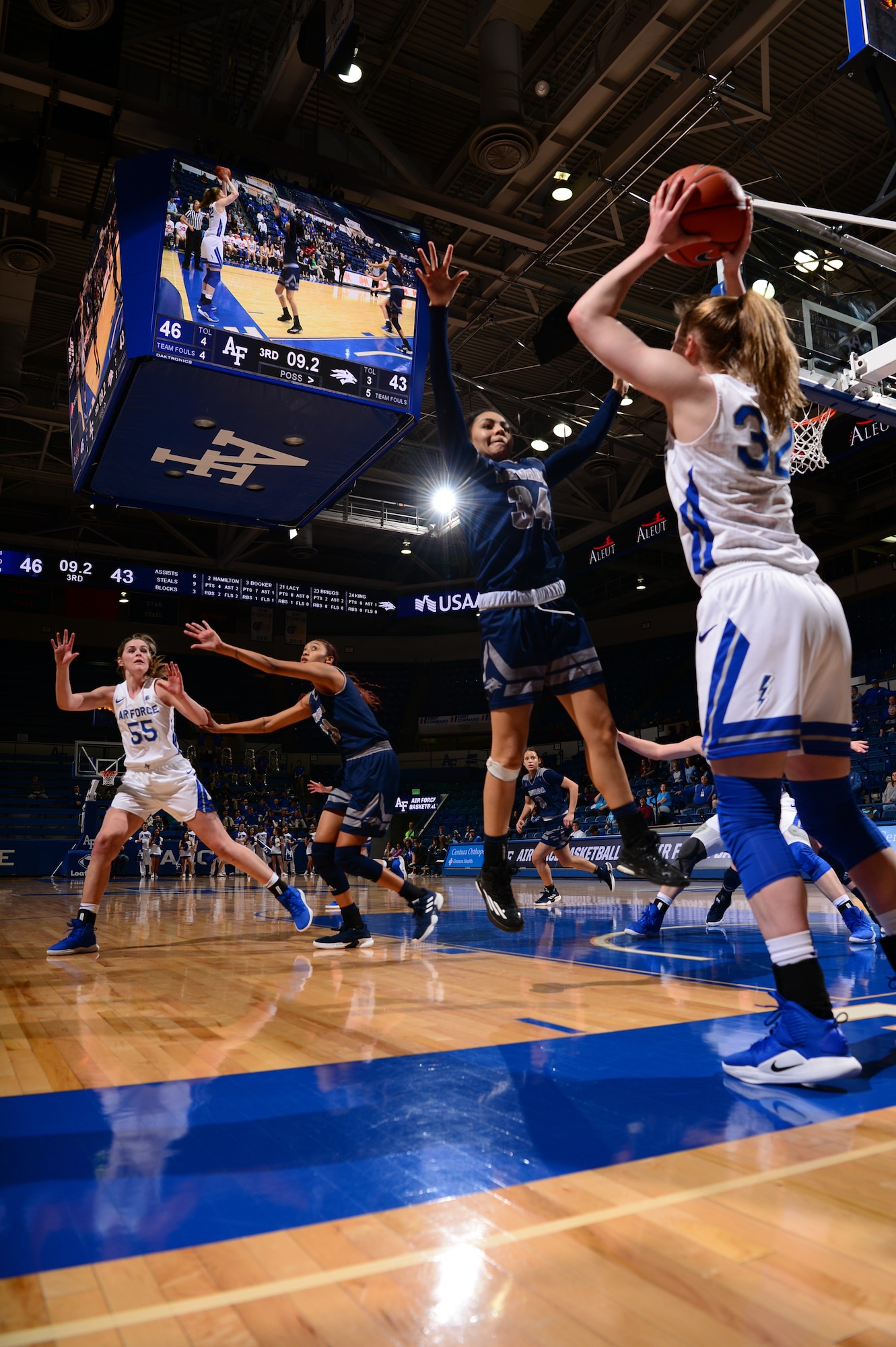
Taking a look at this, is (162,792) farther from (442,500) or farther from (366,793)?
(442,500)

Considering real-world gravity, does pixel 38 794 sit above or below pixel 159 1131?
above

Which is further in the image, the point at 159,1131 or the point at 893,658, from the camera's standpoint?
the point at 893,658

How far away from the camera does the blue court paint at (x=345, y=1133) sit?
1453 mm

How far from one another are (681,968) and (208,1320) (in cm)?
370

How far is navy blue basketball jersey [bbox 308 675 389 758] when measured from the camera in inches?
238

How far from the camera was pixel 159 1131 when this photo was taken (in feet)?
6.23

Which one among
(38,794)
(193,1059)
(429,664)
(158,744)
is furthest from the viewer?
(429,664)

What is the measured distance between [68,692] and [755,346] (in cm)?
515

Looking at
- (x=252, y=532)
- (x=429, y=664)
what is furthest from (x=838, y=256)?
(x=429, y=664)

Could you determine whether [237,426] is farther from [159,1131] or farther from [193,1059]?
[159,1131]

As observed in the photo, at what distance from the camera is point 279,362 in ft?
24.7

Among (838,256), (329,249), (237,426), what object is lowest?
(237,426)

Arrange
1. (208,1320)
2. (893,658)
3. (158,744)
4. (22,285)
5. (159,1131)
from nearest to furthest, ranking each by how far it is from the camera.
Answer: (208,1320) → (159,1131) → (158,744) → (22,285) → (893,658)

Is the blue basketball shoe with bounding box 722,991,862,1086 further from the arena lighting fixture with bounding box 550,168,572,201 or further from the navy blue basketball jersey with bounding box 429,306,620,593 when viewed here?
the arena lighting fixture with bounding box 550,168,572,201
